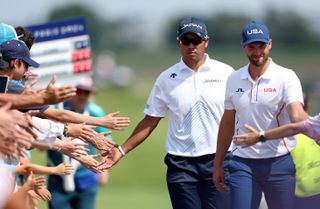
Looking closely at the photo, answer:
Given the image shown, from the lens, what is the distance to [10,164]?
1006 centimetres

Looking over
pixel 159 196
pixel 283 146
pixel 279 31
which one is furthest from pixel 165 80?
pixel 279 31

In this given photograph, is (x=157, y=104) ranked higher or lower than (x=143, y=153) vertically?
higher

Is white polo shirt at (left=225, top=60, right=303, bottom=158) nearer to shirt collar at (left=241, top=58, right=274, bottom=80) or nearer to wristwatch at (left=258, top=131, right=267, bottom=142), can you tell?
shirt collar at (left=241, top=58, right=274, bottom=80)

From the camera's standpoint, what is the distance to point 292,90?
11266 mm

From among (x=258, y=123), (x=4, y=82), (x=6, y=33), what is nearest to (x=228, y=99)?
(x=258, y=123)

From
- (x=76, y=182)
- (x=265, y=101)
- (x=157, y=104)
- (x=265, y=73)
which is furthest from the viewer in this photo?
(x=76, y=182)

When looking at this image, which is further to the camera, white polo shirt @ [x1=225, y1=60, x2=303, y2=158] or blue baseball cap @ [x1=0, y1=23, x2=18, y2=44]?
white polo shirt @ [x1=225, y1=60, x2=303, y2=158]

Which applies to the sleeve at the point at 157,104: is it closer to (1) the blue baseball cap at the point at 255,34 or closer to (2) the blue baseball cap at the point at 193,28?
(2) the blue baseball cap at the point at 193,28

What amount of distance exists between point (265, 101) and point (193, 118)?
0.94m

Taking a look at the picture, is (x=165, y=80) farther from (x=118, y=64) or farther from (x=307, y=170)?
(x=118, y=64)

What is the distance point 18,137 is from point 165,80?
3.49 meters

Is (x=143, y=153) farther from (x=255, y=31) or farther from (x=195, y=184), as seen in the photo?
(x=255, y=31)

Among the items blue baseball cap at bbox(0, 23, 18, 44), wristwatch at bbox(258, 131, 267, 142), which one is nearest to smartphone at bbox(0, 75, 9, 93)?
blue baseball cap at bbox(0, 23, 18, 44)

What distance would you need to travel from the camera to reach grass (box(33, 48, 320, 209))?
72.6 ft
